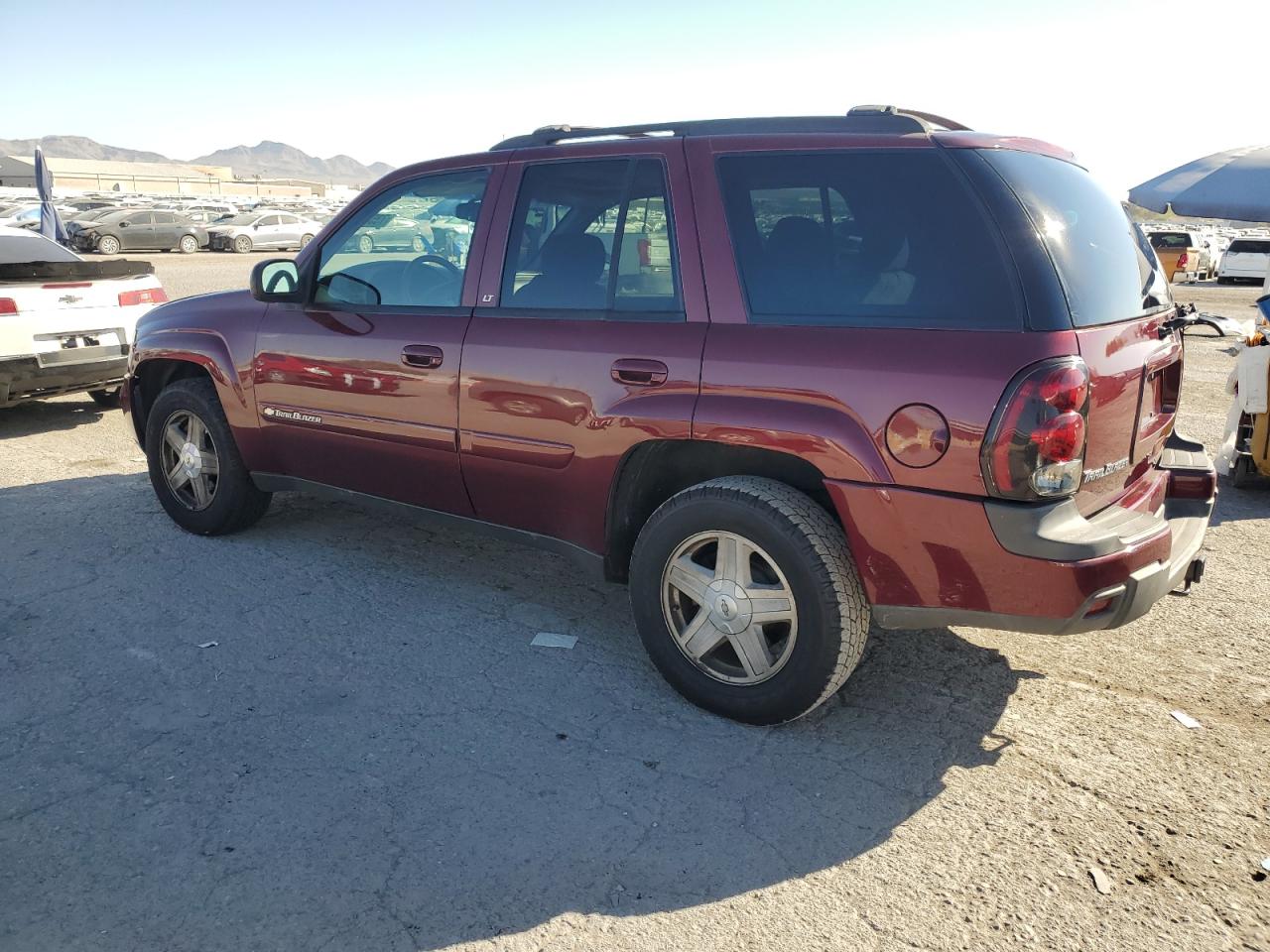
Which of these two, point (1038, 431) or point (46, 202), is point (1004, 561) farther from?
point (46, 202)

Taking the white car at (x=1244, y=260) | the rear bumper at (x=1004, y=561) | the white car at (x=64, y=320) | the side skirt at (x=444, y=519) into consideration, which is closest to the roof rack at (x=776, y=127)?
the rear bumper at (x=1004, y=561)

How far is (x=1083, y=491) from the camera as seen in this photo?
3020mm

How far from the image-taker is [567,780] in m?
3.16

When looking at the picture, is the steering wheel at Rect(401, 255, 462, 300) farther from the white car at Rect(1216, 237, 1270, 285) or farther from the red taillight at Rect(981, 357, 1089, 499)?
the white car at Rect(1216, 237, 1270, 285)

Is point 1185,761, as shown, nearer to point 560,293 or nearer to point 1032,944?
point 1032,944

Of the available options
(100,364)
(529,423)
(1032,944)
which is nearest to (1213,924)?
(1032,944)

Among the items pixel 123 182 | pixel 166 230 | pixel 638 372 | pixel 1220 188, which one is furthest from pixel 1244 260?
pixel 123 182

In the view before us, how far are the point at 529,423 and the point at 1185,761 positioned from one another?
255 cm

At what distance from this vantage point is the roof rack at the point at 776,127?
130 inches

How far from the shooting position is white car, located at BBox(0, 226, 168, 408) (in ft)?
24.3

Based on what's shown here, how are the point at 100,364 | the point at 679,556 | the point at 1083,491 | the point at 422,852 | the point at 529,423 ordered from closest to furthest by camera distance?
the point at 422,852
the point at 1083,491
the point at 679,556
the point at 529,423
the point at 100,364

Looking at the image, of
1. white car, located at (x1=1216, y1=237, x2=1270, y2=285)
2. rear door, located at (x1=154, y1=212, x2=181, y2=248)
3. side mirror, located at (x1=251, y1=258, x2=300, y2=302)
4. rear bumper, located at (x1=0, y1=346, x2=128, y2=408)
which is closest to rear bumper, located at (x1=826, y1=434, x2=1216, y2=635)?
side mirror, located at (x1=251, y1=258, x2=300, y2=302)

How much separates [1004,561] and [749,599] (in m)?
0.85

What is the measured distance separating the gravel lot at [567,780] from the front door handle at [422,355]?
1.11 metres
